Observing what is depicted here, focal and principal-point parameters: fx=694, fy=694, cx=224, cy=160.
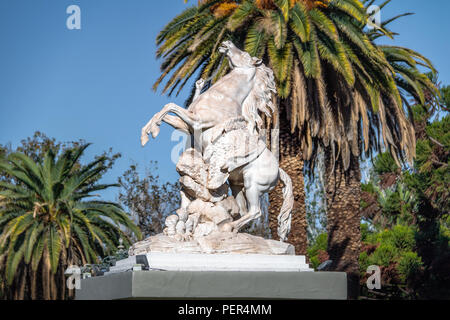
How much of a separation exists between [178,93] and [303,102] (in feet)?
14.3

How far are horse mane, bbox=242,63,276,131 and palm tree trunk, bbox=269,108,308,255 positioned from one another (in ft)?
33.4

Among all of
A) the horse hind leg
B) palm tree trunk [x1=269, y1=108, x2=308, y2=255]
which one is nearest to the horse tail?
the horse hind leg

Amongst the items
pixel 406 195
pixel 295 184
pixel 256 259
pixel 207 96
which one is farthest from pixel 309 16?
pixel 406 195

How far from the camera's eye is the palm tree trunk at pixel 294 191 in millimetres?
20000

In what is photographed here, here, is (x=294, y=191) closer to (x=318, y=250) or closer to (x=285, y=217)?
(x=318, y=250)

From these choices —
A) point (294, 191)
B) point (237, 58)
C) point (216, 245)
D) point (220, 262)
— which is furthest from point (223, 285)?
point (294, 191)

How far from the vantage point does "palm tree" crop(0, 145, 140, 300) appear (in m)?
23.5

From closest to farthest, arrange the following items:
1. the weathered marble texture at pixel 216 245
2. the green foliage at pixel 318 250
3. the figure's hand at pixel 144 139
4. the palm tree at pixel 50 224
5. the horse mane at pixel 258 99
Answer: the weathered marble texture at pixel 216 245
the figure's hand at pixel 144 139
the horse mane at pixel 258 99
the palm tree at pixel 50 224
the green foliage at pixel 318 250

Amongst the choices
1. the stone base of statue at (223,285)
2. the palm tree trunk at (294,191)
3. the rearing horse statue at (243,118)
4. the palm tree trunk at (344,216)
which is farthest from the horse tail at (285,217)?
the palm tree trunk at (344,216)

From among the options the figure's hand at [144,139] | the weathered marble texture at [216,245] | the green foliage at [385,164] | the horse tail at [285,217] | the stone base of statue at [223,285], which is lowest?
the stone base of statue at [223,285]

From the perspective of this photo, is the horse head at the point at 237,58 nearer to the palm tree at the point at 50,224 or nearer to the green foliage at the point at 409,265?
the palm tree at the point at 50,224

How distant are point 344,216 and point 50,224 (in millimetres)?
10280

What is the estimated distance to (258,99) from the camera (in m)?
9.64
